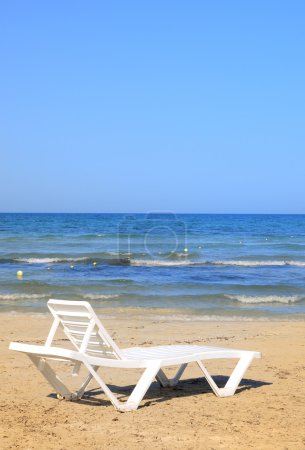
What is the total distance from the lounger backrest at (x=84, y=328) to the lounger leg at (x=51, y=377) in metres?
0.27

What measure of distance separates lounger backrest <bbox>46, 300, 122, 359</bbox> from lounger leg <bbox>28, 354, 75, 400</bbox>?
0.27 meters

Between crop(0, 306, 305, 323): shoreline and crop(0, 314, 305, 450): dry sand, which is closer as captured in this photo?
crop(0, 314, 305, 450): dry sand

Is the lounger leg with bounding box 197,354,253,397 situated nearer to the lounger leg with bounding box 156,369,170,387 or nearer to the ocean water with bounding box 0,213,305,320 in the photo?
the lounger leg with bounding box 156,369,170,387

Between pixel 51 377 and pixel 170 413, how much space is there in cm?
123

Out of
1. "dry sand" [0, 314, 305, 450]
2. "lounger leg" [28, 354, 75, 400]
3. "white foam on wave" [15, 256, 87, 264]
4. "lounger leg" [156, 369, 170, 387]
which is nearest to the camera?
"dry sand" [0, 314, 305, 450]

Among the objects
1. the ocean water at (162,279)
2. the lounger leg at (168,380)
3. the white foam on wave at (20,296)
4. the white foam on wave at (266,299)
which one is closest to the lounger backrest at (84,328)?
the lounger leg at (168,380)

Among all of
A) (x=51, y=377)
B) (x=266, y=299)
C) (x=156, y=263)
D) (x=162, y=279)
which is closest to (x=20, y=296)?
(x=162, y=279)

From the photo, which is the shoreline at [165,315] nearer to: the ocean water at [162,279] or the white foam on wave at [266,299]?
the ocean water at [162,279]

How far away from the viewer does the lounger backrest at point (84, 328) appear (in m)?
5.72

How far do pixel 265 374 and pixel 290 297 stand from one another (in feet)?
27.5

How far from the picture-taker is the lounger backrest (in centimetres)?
572

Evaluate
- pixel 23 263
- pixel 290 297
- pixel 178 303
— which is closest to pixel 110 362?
pixel 178 303

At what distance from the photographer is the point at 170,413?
585 centimetres

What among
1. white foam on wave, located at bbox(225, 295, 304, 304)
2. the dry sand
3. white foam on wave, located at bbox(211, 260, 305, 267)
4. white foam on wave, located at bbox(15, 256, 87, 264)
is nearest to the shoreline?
white foam on wave, located at bbox(225, 295, 304, 304)
